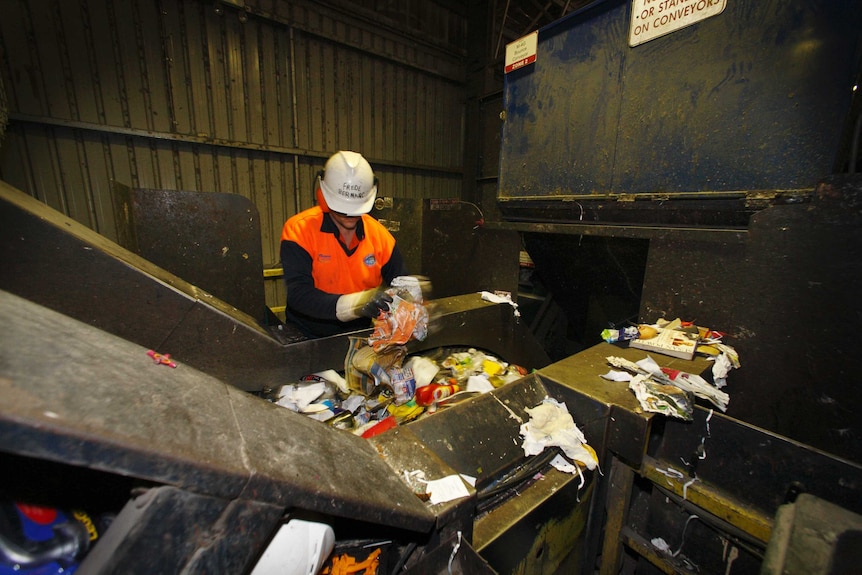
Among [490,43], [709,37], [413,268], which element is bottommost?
[413,268]

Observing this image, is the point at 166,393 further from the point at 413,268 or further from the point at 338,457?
the point at 413,268

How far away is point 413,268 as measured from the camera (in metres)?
4.25

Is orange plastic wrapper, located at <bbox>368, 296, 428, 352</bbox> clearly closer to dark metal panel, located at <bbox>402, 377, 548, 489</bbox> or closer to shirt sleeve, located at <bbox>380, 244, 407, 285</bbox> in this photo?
dark metal panel, located at <bbox>402, 377, 548, 489</bbox>

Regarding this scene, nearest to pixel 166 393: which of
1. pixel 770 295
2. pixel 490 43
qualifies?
pixel 770 295

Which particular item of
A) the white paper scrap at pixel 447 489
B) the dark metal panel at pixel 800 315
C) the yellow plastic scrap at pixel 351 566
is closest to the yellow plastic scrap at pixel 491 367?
the dark metal panel at pixel 800 315

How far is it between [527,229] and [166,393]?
2220 mm

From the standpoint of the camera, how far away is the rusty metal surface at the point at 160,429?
0.40 m

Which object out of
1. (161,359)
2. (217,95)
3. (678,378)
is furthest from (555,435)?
(217,95)

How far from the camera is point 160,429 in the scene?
19.3 inches

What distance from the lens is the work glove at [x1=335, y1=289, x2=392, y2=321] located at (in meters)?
1.86

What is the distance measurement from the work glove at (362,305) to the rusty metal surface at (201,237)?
128 centimetres

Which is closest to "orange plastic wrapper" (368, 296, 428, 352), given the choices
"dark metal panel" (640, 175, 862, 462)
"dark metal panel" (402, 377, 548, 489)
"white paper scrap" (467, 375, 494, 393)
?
"white paper scrap" (467, 375, 494, 393)

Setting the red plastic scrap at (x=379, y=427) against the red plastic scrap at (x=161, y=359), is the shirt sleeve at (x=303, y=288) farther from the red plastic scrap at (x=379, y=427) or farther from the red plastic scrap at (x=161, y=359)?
the red plastic scrap at (x=161, y=359)

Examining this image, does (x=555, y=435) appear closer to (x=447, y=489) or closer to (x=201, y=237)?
(x=447, y=489)
